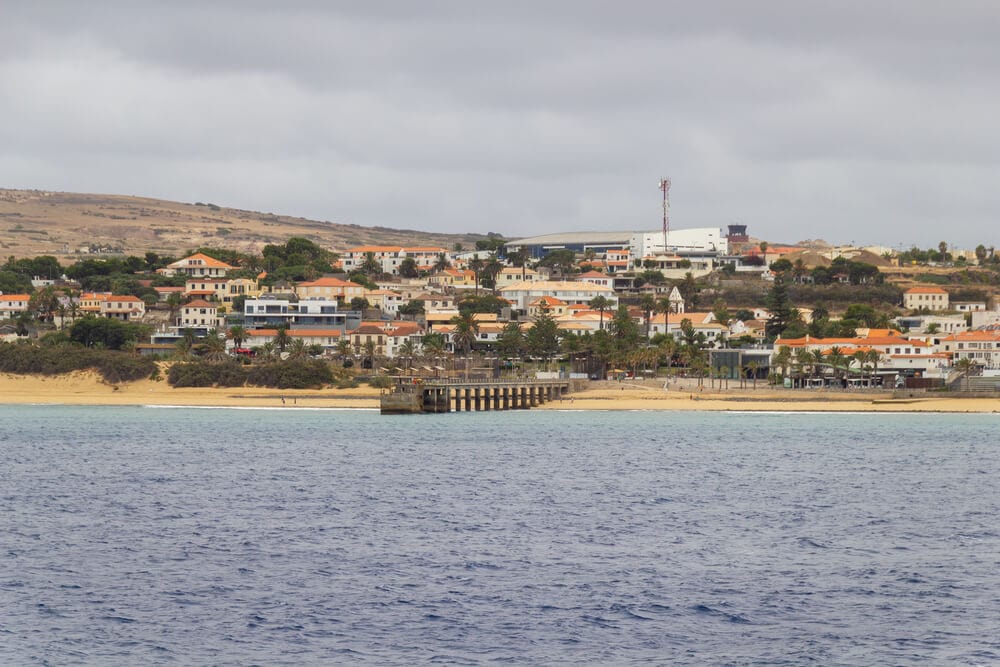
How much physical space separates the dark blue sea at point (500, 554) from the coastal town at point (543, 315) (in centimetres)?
→ 4569

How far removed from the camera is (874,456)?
6359cm

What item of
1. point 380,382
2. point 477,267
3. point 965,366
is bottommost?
point 380,382

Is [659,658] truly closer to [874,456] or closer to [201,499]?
[201,499]

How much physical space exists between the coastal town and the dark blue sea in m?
45.7

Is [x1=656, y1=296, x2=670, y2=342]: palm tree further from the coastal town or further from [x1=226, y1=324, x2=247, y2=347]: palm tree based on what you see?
[x1=226, y1=324, x2=247, y2=347]: palm tree

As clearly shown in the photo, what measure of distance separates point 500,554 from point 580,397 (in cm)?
6391

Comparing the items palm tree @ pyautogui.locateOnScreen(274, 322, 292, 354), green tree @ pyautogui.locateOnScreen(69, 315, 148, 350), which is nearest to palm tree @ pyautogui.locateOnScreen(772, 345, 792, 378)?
palm tree @ pyautogui.locateOnScreen(274, 322, 292, 354)

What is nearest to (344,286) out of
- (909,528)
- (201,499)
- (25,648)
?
(201,499)

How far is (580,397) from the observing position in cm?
10062

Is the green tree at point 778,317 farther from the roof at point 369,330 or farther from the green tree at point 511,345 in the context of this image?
the roof at point 369,330

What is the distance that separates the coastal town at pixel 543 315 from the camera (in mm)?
113562

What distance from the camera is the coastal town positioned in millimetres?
113562

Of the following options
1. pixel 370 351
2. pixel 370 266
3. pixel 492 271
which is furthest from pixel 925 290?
pixel 370 351

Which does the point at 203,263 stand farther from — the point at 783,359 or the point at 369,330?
the point at 783,359
